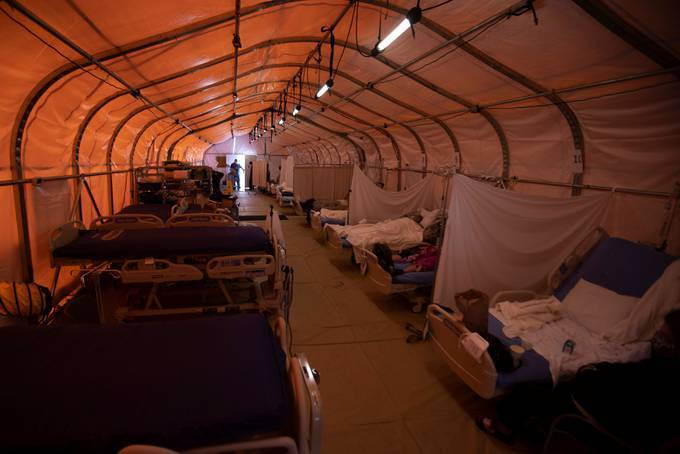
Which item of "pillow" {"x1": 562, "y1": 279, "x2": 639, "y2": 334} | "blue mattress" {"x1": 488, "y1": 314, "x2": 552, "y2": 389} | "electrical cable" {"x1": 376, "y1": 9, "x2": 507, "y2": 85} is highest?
"electrical cable" {"x1": 376, "y1": 9, "x2": 507, "y2": 85}

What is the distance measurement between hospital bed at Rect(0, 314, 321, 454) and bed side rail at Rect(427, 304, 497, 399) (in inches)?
58.7

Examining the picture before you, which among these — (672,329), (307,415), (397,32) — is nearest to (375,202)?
(397,32)

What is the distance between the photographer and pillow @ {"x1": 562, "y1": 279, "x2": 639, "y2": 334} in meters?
3.32

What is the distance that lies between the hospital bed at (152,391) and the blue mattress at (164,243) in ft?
5.42

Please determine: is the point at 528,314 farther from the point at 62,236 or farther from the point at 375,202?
the point at 62,236

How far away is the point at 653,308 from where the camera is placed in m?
3.03

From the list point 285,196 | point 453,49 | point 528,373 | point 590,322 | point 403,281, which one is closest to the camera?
point 528,373

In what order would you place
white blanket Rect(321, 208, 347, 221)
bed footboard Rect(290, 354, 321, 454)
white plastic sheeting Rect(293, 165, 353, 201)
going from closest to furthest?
1. bed footboard Rect(290, 354, 321, 454)
2. white blanket Rect(321, 208, 347, 221)
3. white plastic sheeting Rect(293, 165, 353, 201)

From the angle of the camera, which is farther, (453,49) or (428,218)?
(428,218)

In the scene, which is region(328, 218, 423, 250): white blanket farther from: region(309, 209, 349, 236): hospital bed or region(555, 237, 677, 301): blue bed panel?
region(555, 237, 677, 301): blue bed panel

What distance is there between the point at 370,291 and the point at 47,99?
485 centimetres

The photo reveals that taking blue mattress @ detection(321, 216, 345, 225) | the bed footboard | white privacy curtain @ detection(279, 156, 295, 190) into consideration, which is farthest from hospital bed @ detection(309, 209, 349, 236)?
the bed footboard

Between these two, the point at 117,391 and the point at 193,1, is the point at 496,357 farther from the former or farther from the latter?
the point at 193,1

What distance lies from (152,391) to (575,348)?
3.45 meters
